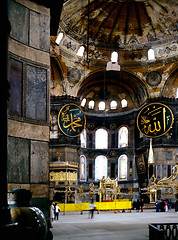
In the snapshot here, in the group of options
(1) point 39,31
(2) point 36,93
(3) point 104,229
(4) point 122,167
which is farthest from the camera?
(4) point 122,167

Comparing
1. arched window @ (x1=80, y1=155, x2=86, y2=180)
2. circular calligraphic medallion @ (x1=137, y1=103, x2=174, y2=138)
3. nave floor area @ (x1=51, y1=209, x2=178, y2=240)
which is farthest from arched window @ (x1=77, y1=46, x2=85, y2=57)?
nave floor area @ (x1=51, y1=209, x2=178, y2=240)

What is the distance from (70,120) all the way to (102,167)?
45.7ft

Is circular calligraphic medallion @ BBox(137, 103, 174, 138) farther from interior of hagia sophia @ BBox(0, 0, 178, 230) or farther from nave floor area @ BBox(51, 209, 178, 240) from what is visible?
nave floor area @ BBox(51, 209, 178, 240)

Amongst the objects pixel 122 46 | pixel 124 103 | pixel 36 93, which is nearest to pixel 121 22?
pixel 122 46

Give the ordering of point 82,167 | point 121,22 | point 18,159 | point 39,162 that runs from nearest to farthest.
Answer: point 18,159 < point 39,162 < point 121,22 < point 82,167

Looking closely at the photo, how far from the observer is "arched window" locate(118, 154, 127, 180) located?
33969 mm

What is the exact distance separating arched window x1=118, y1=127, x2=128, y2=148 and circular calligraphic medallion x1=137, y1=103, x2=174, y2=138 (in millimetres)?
9666

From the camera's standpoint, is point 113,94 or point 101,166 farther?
point 113,94

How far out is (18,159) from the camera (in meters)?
9.75

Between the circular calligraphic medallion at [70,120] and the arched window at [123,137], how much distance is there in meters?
12.8

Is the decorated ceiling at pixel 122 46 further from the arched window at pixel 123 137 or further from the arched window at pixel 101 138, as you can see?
the arched window at pixel 101 138

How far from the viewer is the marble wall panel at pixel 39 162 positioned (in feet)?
33.2

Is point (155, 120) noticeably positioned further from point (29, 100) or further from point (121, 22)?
point (29, 100)

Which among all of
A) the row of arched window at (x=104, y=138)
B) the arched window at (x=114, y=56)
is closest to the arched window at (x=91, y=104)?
the row of arched window at (x=104, y=138)
